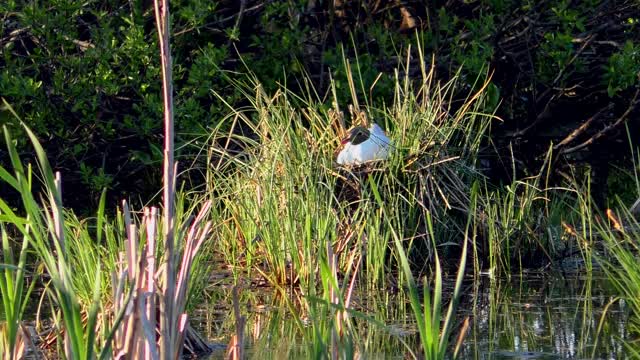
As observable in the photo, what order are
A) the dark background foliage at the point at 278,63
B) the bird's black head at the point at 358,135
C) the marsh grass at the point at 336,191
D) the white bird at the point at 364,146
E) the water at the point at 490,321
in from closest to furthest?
the water at the point at 490,321 → the marsh grass at the point at 336,191 → the white bird at the point at 364,146 → the bird's black head at the point at 358,135 → the dark background foliage at the point at 278,63

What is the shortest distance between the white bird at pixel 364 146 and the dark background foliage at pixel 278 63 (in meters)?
0.93

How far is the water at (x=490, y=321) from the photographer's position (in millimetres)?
4004

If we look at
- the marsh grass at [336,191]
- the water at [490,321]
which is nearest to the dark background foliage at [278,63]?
the marsh grass at [336,191]

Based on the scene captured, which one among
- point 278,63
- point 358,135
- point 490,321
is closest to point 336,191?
point 358,135

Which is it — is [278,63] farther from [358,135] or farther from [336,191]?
[358,135]

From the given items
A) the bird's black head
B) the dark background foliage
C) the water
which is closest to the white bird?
the bird's black head

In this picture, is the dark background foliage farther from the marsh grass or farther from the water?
the water

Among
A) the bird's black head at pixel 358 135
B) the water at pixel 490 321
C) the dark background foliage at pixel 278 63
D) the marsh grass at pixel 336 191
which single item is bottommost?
the water at pixel 490 321

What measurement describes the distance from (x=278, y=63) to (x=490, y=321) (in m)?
3.67

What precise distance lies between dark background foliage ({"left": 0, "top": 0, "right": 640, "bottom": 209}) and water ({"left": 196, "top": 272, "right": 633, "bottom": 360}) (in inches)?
76.8

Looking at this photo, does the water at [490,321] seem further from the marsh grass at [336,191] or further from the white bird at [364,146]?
the white bird at [364,146]

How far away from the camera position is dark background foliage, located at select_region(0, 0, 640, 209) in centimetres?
721

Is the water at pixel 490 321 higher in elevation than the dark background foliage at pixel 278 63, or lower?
lower

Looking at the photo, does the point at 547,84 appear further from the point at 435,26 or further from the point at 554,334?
the point at 554,334
